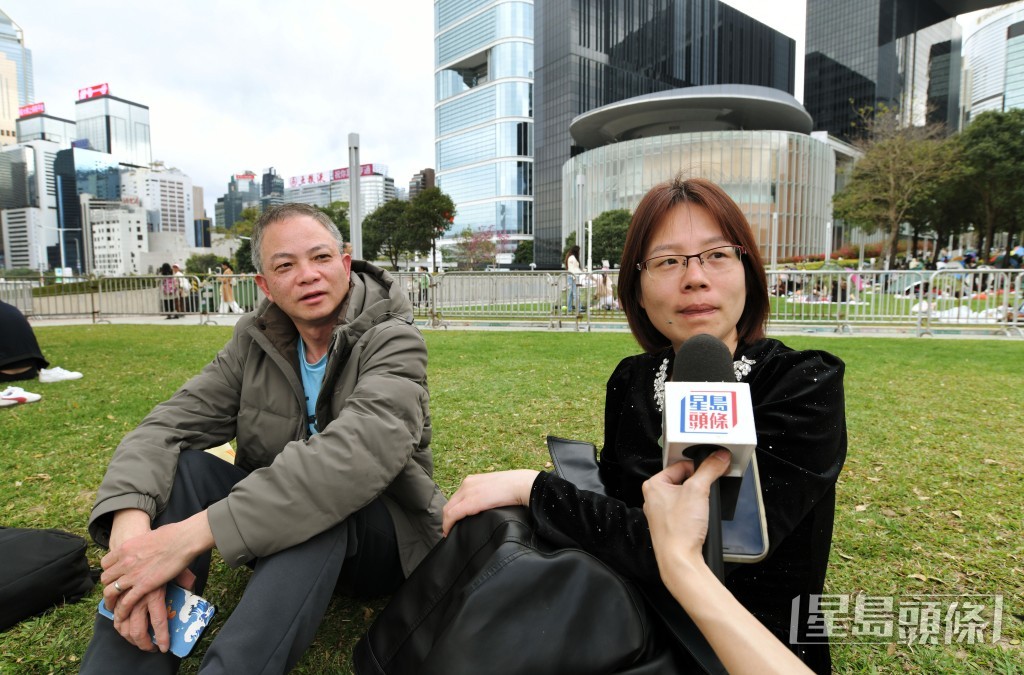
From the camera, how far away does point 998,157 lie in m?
30.9

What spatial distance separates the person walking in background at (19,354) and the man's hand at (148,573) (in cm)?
540

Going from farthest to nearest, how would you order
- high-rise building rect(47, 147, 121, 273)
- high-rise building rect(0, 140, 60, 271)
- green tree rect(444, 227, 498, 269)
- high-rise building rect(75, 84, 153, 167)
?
high-rise building rect(75, 84, 153, 167), high-rise building rect(47, 147, 121, 273), green tree rect(444, 227, 498, 269), high-rise building rect(0, 140, 60, 271)

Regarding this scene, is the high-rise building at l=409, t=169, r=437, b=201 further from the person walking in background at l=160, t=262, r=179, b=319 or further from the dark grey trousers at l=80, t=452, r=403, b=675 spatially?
the dark grey trousers at l=80, t=452, r=403, b=675

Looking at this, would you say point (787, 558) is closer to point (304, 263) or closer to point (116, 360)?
point (304, 263)

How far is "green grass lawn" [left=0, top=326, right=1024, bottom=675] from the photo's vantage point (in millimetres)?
2037

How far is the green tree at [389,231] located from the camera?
5419 cm

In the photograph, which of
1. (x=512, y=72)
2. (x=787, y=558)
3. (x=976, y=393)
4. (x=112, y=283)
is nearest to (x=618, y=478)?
(x=787, y=558)

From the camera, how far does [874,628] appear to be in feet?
6.96

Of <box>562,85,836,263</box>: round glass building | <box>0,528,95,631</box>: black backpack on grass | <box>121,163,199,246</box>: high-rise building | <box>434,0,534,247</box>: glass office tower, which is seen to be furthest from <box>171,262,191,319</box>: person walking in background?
<box>121,163,199,246</box>: high-rise building

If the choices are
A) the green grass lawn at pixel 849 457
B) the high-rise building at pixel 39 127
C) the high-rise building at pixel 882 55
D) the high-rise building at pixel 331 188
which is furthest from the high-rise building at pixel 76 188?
the high-rise building at pixel 882 55

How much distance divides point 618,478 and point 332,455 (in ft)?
2.61

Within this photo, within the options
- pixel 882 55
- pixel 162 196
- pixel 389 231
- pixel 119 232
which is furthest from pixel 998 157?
pixel 162 196

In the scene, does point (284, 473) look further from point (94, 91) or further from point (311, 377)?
point (94, 91)

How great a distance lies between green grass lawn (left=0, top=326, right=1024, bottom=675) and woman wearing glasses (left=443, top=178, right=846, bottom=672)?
93 centimetres
